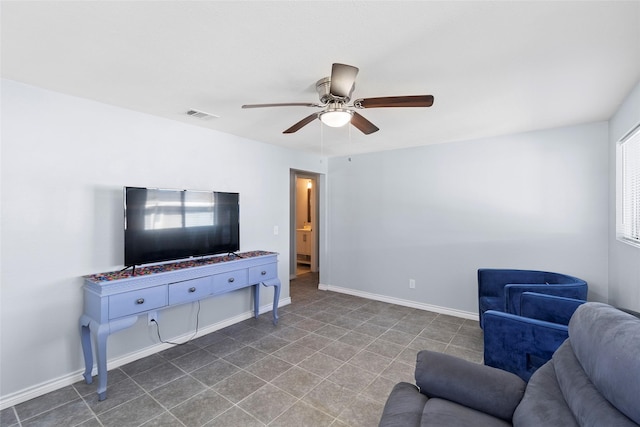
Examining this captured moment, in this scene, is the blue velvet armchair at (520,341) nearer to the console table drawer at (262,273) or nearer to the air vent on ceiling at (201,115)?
the console table drawer at (262,273)

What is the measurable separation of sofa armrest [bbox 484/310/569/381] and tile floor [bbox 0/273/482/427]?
2.73 feet

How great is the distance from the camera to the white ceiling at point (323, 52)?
4.61 ft

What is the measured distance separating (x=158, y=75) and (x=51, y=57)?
58cm

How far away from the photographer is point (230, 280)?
3.12 metres

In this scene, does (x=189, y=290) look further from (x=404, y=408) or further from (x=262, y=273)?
(x=404, y=408)

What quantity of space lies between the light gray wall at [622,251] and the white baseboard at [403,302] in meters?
1.43

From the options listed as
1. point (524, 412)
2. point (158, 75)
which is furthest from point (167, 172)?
point (524, 412)

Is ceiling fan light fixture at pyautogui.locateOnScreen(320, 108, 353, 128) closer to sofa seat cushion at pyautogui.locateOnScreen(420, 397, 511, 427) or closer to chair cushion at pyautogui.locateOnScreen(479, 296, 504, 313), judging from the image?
sofa seat cushion at pyautogui.locateOnScreen(420, 397, 511, 427)

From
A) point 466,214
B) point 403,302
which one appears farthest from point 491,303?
point 403,302

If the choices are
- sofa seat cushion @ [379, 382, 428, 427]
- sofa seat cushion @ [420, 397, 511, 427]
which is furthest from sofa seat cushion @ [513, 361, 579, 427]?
sofa seat cushion @ [379, 382, 428, 427]

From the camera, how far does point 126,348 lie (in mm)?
2703

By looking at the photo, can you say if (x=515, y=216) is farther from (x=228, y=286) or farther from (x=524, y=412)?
(x=228, y=286)

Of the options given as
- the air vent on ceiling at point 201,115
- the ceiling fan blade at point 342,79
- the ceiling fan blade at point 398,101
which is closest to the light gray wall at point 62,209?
the air vent on ceiling at point 201,115

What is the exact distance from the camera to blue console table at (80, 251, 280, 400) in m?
2.21
